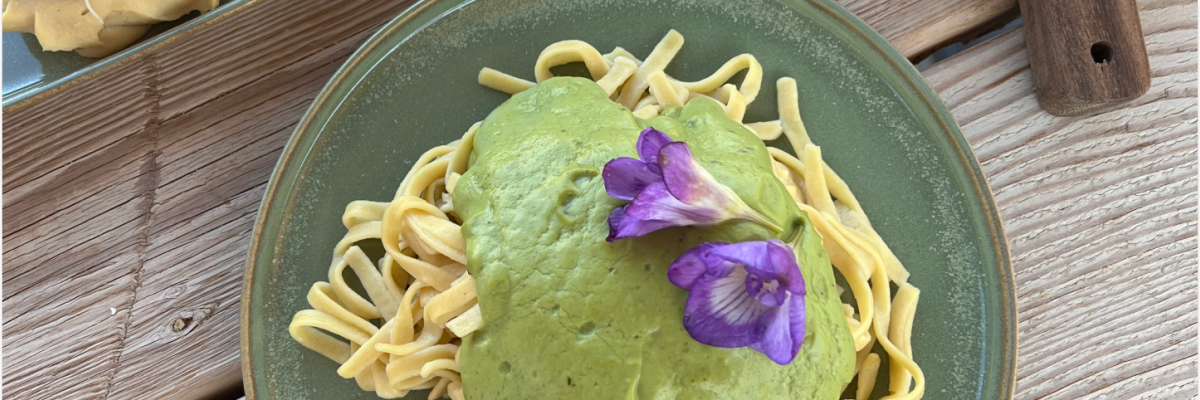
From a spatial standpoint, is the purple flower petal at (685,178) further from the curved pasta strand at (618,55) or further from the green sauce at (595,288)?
the curved pasta strand at (618,55)

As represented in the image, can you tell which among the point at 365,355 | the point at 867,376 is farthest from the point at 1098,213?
the point at 365,355

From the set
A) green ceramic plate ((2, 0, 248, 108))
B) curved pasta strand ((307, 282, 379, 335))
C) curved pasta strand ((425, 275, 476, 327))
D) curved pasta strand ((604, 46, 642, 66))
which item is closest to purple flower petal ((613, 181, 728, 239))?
curved pasta strand ((425, 275, 476, 327))

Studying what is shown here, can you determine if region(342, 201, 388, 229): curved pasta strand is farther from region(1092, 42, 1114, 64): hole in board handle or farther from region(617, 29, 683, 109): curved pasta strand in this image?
region(1092, 42, 1114, 64): hole in board handle

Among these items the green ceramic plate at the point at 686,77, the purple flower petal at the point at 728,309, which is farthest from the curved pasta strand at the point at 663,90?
the purple flower petal at the point at 728,309

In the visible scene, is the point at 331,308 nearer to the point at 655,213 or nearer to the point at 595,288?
the point at 595,288

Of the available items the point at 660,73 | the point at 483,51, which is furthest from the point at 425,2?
the point at 660,73
